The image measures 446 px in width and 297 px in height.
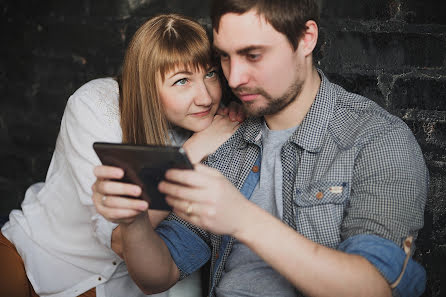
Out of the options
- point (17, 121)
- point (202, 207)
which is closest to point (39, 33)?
point (17, 121)

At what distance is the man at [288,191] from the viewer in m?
1.09

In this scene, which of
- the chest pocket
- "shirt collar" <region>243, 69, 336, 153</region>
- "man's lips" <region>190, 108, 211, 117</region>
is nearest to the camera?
the chest pocket

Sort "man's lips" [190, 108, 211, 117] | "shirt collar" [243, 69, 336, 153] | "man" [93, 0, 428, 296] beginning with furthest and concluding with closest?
1. "man's lips" [190, 108, 211, 117]
2. "shirt collar" [243, 69, 336, 153]
3. "man" [93, 0, 428, 296]

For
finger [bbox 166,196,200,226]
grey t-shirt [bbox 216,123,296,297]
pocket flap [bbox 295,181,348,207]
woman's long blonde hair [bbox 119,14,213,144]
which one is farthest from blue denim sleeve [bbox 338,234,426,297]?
Result: woman's long blonde hair [bbox 119,14,213,144]

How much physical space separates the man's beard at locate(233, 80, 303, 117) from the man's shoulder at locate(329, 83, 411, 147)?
0.43 ft

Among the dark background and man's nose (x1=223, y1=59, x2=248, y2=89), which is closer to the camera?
man's nose (x1=223, y1=59, x2=248, y2=89)

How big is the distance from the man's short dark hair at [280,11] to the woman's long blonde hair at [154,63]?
6.4 inches

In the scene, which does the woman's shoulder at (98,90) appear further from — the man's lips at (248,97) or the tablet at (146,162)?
the tablet at (146,162)

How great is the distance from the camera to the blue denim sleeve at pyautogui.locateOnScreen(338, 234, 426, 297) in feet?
3.81

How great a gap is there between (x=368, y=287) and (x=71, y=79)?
5.43ft

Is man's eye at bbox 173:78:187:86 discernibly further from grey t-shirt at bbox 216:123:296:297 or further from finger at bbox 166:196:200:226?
finger at bbox 166:196:200:226

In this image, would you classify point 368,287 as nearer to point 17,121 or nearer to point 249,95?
point 249,95

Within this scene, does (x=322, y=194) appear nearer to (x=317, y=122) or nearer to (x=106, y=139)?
(x=317, y=122)

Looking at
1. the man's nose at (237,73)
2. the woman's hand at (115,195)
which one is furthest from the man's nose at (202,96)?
the woman's hand at (115,195)
